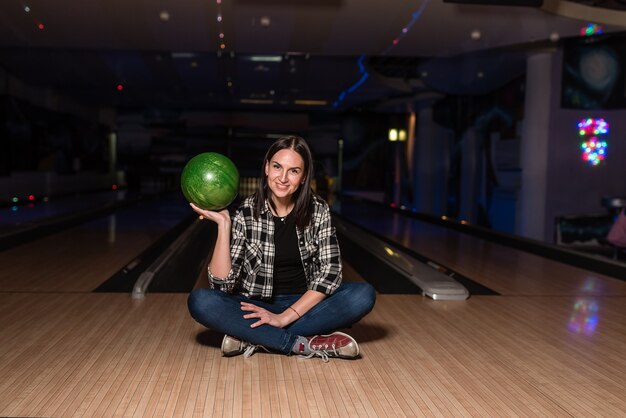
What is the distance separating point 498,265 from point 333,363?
3.26 metres

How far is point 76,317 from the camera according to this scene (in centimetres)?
347

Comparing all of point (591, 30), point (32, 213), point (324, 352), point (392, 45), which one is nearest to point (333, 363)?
point (324, 352)

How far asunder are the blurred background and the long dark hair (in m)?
3.53

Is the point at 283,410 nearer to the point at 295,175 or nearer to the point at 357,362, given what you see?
the point at 357,362

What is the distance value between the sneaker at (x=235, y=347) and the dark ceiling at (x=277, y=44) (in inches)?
186

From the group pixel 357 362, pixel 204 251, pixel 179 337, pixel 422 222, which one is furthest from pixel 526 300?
pixel 422 222

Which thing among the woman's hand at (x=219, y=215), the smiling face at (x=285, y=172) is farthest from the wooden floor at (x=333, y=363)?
the smiling face at (x=285, y=172)

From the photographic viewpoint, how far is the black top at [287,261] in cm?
275

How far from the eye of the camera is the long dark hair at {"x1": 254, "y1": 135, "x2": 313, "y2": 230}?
8.60 feet

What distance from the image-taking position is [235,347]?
108 inches

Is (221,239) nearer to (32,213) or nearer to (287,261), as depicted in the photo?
(287,261)

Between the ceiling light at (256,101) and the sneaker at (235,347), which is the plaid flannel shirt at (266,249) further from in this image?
the ceiling light at (256,101)

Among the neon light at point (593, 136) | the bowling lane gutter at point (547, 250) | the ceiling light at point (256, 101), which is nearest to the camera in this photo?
the bowling lane gutter at point (547, 250)

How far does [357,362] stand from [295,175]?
0.78 m
